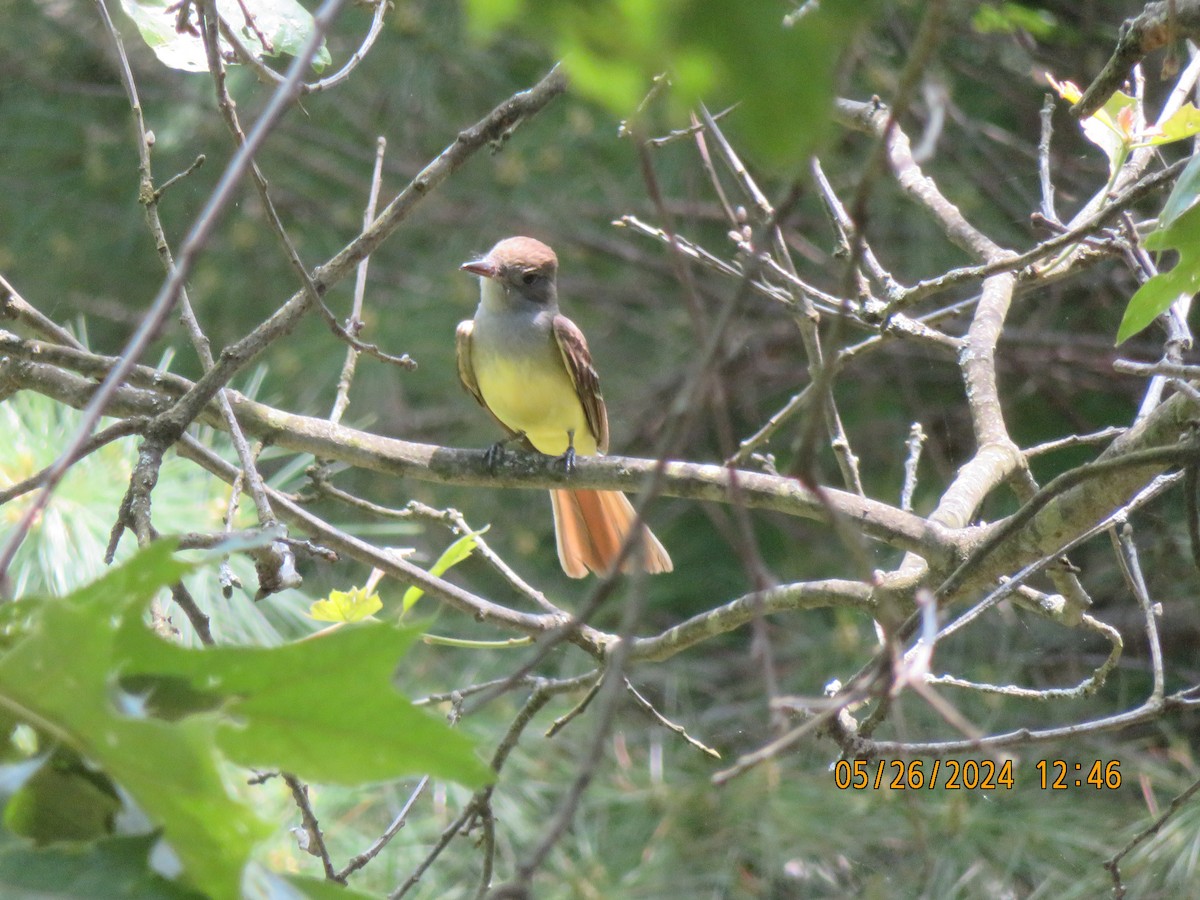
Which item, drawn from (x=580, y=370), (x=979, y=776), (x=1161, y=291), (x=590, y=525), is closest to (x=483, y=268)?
(x=580, y=370)

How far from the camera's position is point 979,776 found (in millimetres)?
3572

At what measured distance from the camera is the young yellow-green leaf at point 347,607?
5.67ft

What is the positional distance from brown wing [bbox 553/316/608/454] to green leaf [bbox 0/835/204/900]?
3221 mm

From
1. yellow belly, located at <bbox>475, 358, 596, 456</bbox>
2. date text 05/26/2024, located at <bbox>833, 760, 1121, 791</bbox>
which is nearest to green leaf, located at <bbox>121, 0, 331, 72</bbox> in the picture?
yellow belly, located at <bbox>475, 358, 596, 456</bbox>

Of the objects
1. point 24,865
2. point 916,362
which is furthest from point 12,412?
point 916,362

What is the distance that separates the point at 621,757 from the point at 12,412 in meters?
2.41

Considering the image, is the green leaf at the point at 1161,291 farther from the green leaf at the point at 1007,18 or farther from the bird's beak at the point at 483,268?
the bird's beak at the point at 483,268

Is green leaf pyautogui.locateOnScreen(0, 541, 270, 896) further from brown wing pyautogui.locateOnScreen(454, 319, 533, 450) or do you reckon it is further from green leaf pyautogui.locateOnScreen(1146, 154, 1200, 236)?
brown wing pyautogui.locateOnScreen(454, 319, 533, 450)

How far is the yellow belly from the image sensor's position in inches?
153

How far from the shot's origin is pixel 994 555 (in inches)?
77.5

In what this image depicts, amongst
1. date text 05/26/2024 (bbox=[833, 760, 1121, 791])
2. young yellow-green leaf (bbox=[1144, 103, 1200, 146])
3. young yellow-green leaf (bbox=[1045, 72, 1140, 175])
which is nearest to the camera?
young yellow-green leaf (bbox=[1144, 103, 1200, 146])

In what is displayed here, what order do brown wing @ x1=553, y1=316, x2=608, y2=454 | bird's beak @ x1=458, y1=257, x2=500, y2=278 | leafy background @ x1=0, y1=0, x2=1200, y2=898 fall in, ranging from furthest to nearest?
brown wing @ x1=553, y1=316, x2=608, y2=454 < bird's beak @ x1=458, y1=257, x2=500, y2=278 < leafy background @ x1=0, y1=0, x2=1200, y2=898

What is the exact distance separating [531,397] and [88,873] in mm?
3185

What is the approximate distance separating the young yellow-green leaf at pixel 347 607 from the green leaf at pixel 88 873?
940mm
